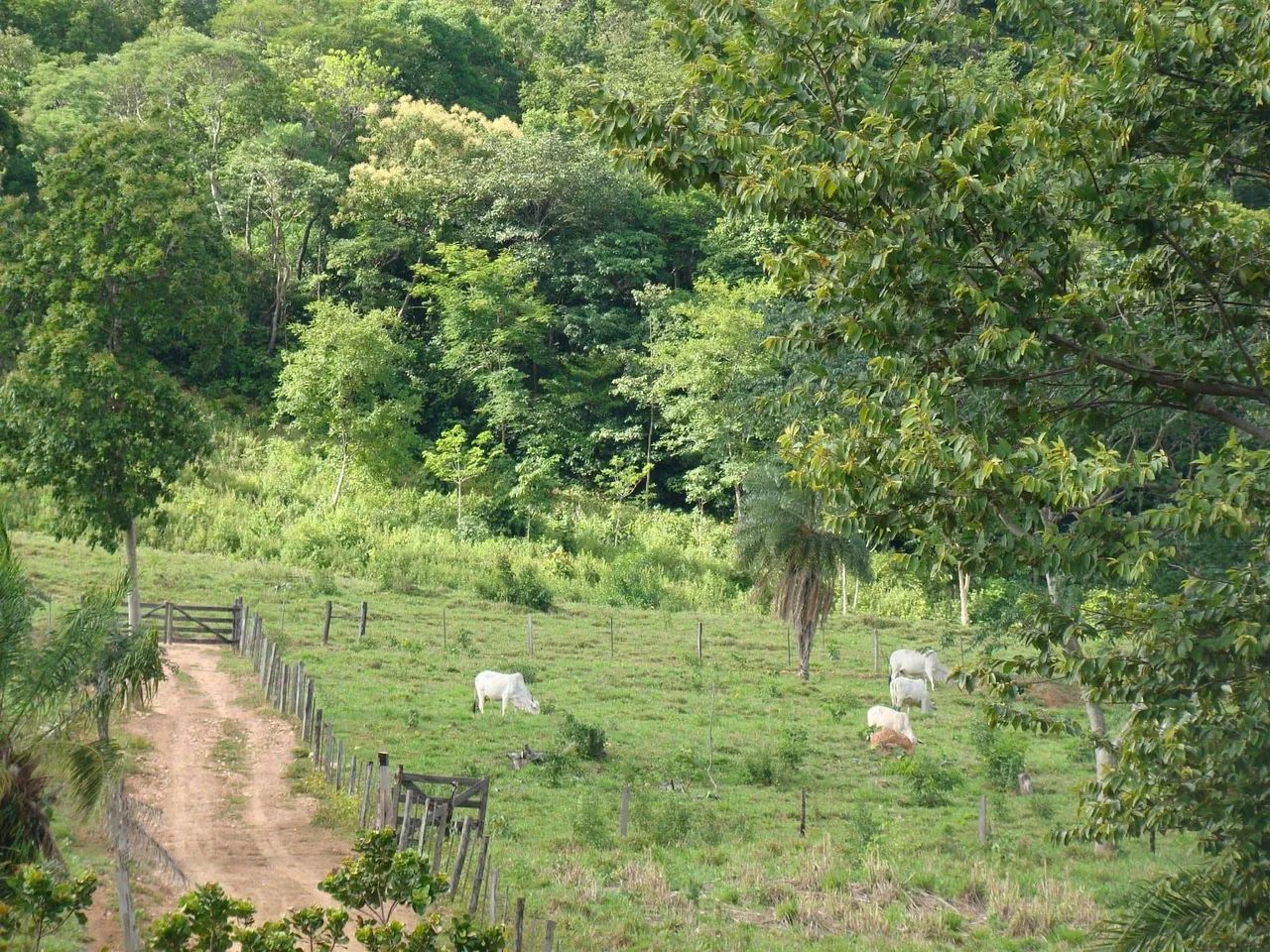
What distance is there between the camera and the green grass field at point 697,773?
1672cm

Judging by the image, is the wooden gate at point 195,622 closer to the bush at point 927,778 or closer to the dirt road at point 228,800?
the dirt road at point 228,800

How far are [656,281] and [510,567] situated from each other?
19014mm

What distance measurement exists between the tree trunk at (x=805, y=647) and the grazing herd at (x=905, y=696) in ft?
6.11

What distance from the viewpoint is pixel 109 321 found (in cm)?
2827

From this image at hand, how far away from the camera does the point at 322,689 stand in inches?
1043

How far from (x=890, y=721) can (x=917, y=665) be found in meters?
5.20

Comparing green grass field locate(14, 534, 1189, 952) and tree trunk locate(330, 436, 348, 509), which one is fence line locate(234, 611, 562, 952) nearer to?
green grass field locate(14, 534, 1189, 952)

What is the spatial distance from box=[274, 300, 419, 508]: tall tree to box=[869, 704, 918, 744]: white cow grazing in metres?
24.4

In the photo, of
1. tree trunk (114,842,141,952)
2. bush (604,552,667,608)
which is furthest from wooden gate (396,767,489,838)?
bush (604,552,667,608)

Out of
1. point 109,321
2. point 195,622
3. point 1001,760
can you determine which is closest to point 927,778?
point 1001,760

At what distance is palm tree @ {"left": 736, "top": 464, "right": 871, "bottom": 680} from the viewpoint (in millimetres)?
30922

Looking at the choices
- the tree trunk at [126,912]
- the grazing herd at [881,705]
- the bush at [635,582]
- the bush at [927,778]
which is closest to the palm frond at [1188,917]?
the tree trunk at [126,912]

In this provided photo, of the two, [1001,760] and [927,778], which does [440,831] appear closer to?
[927,778]

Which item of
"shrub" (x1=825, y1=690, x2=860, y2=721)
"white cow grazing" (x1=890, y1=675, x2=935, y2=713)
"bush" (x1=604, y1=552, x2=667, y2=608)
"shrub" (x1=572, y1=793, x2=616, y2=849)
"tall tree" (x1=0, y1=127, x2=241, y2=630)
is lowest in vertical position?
"shrub" (x1=572, y1=793, x2=616, y2=849)
